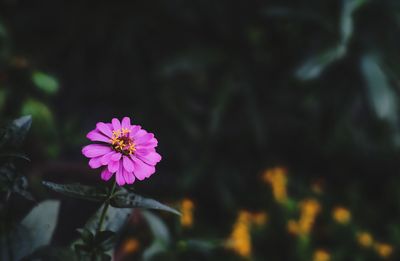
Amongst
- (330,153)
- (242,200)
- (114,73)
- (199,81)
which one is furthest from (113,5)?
(330,153)

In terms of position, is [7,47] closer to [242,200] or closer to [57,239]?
[57,239]

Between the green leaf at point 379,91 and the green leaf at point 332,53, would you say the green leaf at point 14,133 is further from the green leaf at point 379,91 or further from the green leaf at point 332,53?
the green leaf at point 379,91

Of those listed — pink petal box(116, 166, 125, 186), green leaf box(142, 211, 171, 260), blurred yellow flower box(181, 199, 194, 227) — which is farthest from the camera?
blurred yellow flower box(181, 199, 194, 227)

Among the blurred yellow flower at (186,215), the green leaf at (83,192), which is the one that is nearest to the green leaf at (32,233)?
the green leaf at (83,192)

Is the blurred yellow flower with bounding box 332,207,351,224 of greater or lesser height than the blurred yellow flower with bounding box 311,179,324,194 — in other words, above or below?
below

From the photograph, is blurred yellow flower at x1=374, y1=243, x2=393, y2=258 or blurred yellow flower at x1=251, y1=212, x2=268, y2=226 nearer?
blurred yellow flower at x1=374, y1=243, x2=393, y2=258

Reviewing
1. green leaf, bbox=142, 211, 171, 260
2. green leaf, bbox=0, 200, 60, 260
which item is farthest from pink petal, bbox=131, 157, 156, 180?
green leaf, bbox=142, 211, 171, 260

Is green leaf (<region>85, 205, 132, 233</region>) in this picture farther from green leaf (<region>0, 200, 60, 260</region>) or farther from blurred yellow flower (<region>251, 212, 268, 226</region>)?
blurred yellow flower (<region>251, 212, 268, 226</region>)
